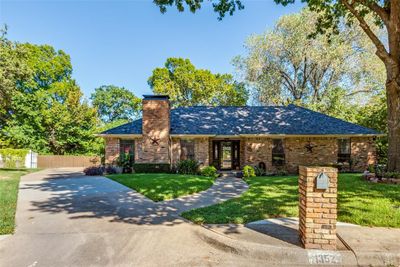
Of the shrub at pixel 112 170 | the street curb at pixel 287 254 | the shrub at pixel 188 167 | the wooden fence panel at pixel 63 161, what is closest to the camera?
the street curb at pixel 287 254

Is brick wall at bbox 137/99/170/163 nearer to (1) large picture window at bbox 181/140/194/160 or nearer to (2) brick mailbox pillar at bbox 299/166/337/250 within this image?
(1) large picture window at bbox 181/140/194/160

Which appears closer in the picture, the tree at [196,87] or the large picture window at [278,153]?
the large picture window at [278,153]

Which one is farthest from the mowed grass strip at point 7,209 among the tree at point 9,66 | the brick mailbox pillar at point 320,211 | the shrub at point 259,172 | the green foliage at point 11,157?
the green foliage at point 11,157

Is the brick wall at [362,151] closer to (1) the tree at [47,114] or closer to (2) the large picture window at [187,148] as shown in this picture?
(2) the large picture window at [187,148]

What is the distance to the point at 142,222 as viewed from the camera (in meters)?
5.27

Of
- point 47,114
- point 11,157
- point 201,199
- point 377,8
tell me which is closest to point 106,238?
point 201,199

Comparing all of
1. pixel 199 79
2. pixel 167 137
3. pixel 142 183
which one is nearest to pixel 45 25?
pixel 167 137

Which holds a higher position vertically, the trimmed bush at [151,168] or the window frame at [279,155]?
the window frame at [279,155]

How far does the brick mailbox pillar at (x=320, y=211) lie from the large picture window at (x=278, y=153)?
12.4 m

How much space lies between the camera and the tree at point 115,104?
4207 cm

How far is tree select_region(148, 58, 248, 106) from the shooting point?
31234 mm

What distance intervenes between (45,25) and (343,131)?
1853 centimetres

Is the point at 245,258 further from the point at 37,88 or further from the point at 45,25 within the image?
the point at 37,88

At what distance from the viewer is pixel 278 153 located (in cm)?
1592
